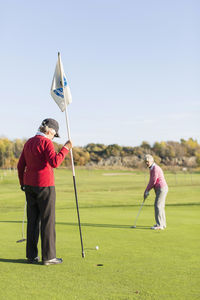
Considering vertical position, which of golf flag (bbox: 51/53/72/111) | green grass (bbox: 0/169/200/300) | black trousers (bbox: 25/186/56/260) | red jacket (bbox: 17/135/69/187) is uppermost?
golf flag (bbox: 51/53/72/111)

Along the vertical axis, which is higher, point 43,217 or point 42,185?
point 42,185

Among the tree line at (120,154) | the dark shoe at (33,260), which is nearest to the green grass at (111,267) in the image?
the dark shoe at (33,260)

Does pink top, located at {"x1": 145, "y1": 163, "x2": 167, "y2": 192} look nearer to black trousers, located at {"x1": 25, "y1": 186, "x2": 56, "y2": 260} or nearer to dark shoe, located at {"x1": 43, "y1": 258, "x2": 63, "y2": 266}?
black trousers, located at {"x1": 25, "y1": 186, "x2": 56, "y2": 260}

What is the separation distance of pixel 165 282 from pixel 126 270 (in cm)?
73

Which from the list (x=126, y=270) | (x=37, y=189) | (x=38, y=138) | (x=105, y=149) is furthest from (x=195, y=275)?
(x=105, y=149)

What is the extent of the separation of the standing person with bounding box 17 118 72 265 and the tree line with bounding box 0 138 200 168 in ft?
220

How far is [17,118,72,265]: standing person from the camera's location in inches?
223

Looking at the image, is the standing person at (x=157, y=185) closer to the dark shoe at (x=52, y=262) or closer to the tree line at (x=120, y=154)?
the dark shoe at (x=52, y=262)

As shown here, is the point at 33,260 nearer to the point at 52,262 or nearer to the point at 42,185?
the point at 52,262

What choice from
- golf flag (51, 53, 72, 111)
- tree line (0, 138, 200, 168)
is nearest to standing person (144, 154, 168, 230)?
golf flag (51, 53, 72, 111)

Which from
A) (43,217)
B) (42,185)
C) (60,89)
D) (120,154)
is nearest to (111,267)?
(43,217)

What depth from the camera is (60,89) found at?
22.3 ft

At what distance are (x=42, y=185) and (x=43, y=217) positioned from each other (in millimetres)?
475

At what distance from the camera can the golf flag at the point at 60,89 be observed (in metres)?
6.68
